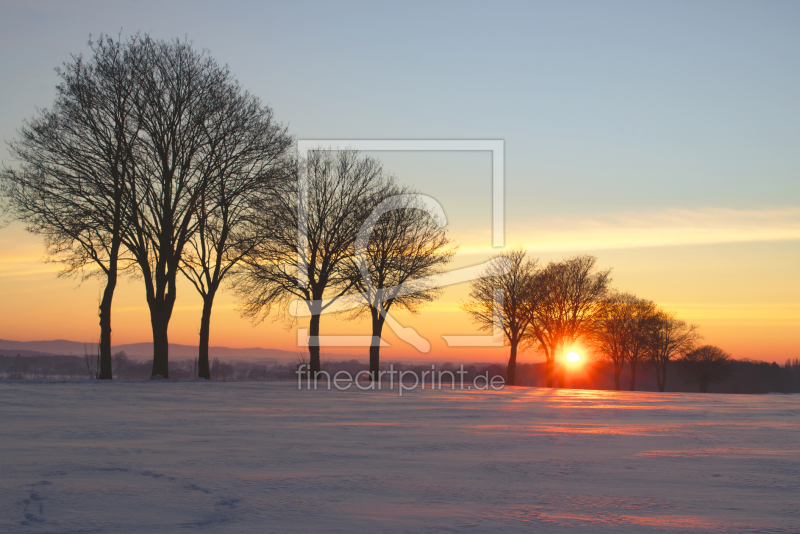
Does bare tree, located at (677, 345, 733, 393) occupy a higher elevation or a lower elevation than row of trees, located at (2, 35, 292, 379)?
lower

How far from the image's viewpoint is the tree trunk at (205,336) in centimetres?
2780

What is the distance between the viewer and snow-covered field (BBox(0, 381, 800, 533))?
3441mm

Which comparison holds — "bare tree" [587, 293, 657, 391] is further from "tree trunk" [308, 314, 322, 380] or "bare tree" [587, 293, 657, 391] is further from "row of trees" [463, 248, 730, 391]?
"tree trunk" [308, 314, 322, 380]

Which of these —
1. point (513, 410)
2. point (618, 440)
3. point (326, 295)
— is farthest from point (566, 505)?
point (326, 295)

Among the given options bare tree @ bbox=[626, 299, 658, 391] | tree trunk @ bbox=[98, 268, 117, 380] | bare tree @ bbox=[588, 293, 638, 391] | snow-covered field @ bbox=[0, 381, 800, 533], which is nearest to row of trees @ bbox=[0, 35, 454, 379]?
tree trunk @ bbox=[98, 268, 117, 380]

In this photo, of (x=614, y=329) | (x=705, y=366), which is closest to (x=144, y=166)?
(x=614, y=329)

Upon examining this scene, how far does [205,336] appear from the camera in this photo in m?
28.2

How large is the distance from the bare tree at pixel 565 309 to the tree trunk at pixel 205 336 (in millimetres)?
32104

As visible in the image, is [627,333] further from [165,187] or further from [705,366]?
[165,187]

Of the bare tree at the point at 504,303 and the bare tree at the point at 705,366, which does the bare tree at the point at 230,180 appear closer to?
the bare tree at the point at 504,303

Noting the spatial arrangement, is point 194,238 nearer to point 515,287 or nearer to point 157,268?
point 157,268

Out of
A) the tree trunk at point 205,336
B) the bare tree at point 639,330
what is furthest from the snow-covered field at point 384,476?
the bare tree at point 639,330

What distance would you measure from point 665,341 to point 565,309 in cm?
2422

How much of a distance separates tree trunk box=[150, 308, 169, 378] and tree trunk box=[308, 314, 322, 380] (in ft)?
26.5
